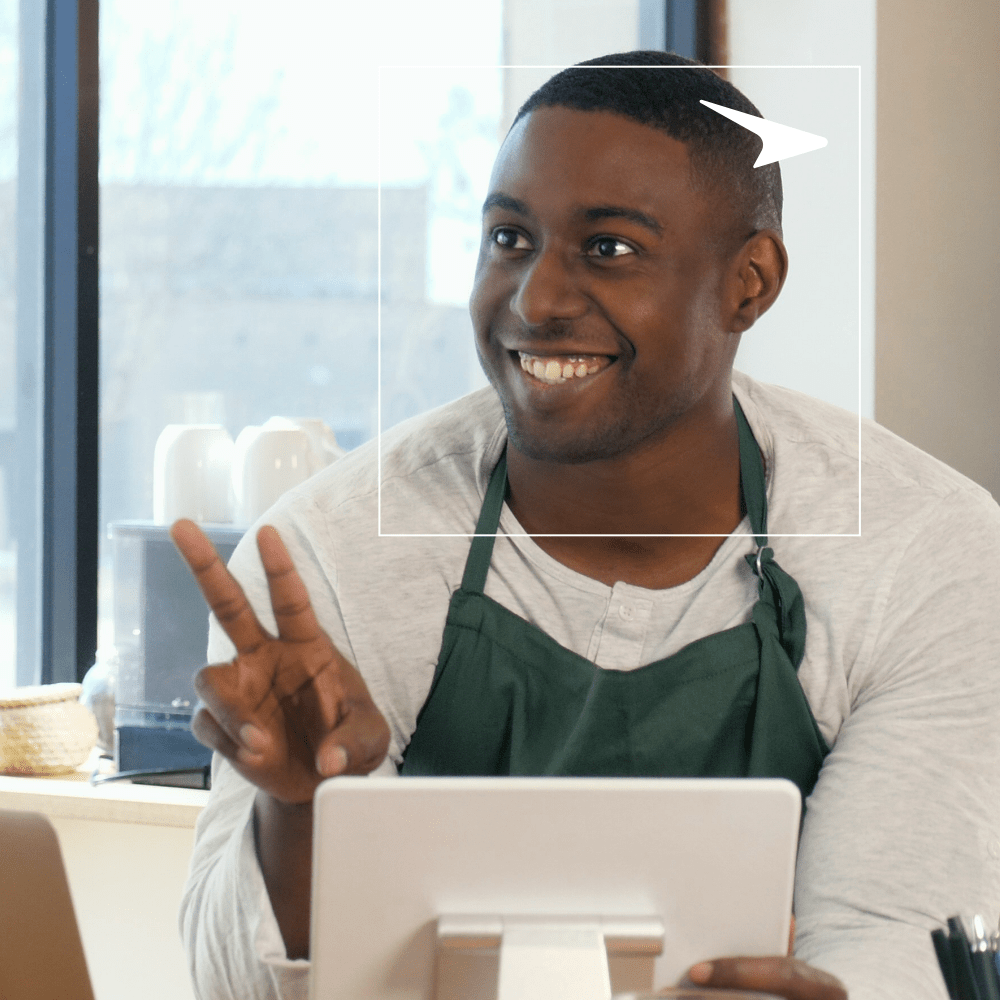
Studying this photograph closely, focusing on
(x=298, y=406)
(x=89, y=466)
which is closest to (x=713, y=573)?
(x=298, y=406)

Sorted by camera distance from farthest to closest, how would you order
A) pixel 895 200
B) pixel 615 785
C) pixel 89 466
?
1. pixel 89 466
2. pixel 895 200
3. pixel 615 785

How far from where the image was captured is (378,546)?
0.95m

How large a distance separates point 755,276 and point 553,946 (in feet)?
1.88

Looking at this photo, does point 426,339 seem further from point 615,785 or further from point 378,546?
point 615,785

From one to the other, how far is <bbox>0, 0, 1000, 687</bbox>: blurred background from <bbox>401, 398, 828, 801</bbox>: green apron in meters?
0.45

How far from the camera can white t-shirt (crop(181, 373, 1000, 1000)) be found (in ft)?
2.75

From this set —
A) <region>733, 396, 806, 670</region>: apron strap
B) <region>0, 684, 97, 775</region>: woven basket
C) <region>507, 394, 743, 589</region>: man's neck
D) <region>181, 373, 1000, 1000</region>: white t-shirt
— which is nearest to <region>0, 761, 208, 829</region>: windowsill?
<region>0, 684, 97, 775</region>: woven basket

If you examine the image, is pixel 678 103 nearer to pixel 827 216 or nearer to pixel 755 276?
pixel 755 276

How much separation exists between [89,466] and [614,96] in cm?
105

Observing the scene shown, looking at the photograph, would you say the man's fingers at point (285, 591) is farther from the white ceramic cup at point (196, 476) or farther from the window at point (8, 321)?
the window at point (8, 321)

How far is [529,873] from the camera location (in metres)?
0.54

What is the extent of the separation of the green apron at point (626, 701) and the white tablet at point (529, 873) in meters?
0.37

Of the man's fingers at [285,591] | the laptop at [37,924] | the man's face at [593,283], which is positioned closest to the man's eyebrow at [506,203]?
the man's face at [593,283]

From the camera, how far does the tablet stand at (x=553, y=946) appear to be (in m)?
0.51
